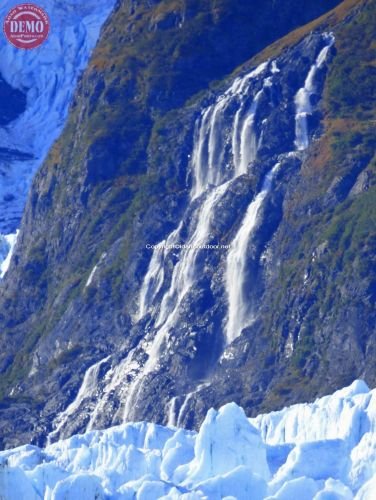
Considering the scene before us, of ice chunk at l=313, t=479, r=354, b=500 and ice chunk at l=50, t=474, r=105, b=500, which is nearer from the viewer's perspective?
ice chunk at l=313, t=479, r=354, b=500

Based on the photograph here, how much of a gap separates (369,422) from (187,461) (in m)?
10.3

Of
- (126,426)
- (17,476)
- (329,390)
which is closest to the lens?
(17,476)

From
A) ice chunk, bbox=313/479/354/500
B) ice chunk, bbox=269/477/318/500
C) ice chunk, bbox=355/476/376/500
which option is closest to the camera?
ice chunk, bbox=355/476/376/500

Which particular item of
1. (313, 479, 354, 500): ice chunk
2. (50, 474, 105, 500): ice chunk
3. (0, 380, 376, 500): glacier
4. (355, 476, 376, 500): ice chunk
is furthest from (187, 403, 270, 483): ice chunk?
(355, 476, 376, 500): ice chunk

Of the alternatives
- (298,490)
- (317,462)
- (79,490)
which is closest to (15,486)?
(79,490)

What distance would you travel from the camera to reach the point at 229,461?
161 m

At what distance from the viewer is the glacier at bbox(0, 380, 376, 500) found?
154125 mm

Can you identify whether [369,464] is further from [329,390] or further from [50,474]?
[329,390]

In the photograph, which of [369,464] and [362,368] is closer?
[369,464]

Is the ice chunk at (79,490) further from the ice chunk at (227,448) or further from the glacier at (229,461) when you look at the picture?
the ice chunk at (227,448)

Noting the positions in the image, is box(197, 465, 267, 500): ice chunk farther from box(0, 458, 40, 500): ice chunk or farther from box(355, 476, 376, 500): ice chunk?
box(0, 458, 40, 500): ice chunk

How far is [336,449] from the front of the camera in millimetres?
157000

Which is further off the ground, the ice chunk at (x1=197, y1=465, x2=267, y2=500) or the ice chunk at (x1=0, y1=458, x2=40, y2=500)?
the ice chunk at (x1=0, y1=458, x2=40, y2=500)

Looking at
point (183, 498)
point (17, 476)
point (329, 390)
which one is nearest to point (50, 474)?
point (17, 476)
